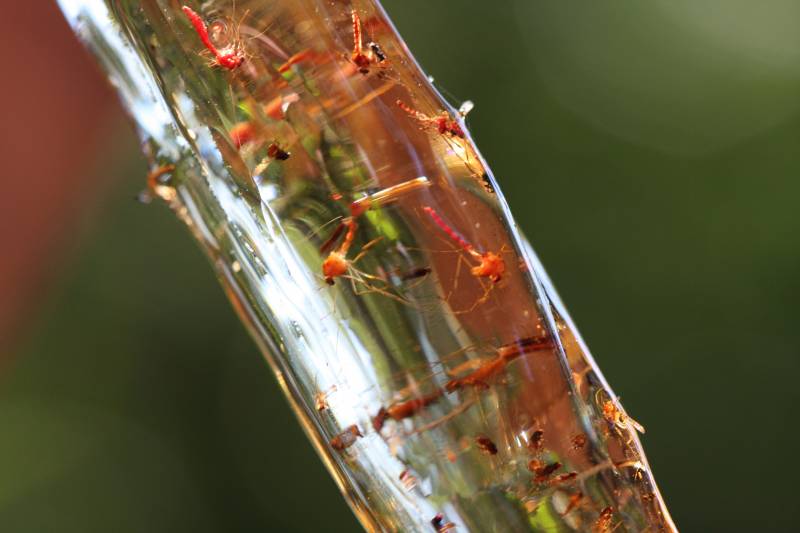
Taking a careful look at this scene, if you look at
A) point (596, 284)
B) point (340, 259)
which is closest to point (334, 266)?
point (340, 259)

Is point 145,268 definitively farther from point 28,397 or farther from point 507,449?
point 507,449

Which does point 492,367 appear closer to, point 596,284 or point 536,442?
point 536,442

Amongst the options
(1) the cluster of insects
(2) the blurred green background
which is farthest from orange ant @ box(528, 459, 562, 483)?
(2) the blurred green background

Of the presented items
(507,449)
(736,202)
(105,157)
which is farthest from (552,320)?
(105,157)

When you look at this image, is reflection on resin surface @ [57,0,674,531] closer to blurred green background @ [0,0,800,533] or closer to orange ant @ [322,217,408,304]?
orange ant @ [322,217,408,304]

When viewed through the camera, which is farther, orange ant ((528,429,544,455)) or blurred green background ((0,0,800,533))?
blurred green background ((0,0,800,533))

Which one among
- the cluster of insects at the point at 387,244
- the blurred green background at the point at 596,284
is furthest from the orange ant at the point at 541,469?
the blurred green background at the point at 596,284
